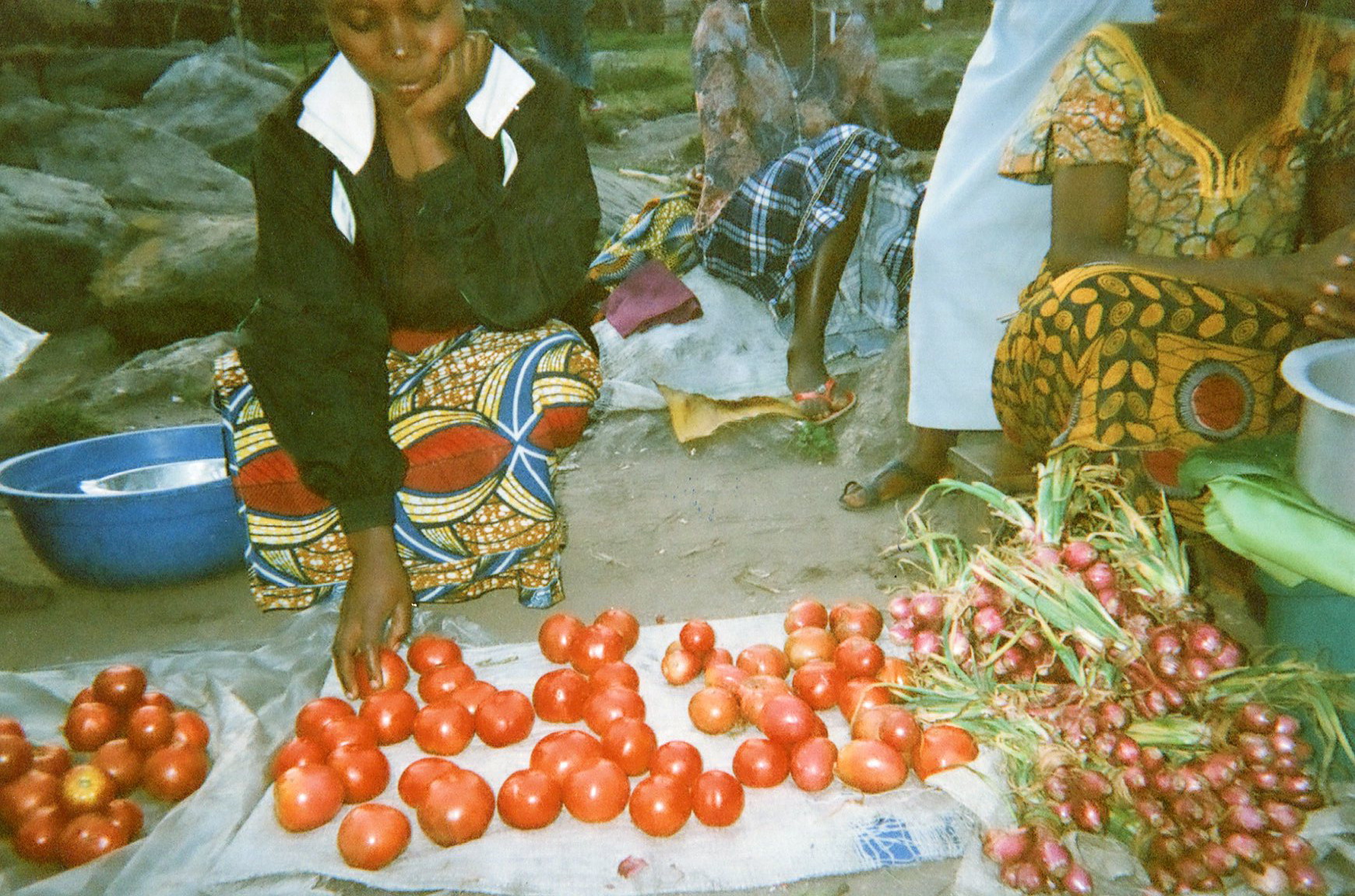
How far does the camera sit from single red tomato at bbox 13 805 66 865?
1.64 meters

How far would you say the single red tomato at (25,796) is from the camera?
1681mm

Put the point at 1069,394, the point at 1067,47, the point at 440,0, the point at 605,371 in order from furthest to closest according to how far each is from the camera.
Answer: the point at 605,371, the point at 1067,47, the point at 1069,394, the point at 440,0

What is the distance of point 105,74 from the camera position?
9.23m

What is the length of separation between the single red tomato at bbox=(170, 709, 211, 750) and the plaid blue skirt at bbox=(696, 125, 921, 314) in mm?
2880

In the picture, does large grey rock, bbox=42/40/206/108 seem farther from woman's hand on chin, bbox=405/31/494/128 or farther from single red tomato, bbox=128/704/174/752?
single red tomato, bbox=128/704/174/752

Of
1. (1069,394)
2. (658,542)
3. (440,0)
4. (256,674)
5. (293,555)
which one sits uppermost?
(440,0)

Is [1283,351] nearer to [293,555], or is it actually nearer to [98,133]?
[293,555]

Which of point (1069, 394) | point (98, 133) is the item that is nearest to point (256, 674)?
point (1069, 394)

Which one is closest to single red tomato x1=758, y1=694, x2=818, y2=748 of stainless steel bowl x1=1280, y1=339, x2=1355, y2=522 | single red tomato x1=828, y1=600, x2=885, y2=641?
single red tomato x1=828, y1=600, x2=885, y2=641

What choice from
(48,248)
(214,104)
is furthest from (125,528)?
(214,104)

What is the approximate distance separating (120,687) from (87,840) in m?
0.43

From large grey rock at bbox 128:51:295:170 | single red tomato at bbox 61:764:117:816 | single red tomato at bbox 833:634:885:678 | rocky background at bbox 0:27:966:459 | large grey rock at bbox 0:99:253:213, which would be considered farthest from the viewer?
large grey rock at bbox 128:51:295:170

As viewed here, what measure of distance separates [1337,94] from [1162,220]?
1.32ft

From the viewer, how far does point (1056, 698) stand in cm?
162
